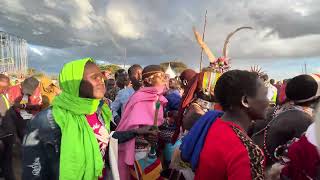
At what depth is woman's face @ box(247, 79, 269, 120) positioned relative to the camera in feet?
8.25

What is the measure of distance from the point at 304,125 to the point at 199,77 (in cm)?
115

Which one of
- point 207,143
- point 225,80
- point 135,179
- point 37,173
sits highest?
point 225,80

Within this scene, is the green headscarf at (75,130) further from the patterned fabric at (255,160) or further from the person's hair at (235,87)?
the patterned fabric at (255,160)

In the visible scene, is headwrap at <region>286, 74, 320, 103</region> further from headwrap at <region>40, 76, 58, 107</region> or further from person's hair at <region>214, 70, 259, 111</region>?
headwrap at <region>40, 76, 58, 107</region>

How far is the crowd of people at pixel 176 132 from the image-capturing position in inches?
90.4

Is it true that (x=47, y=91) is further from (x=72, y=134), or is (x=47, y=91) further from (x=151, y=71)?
(x=72, y=134)

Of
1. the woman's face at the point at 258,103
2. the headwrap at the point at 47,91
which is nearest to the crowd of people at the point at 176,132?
the woman's face at the point at 258,103

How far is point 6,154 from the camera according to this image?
5.76 m

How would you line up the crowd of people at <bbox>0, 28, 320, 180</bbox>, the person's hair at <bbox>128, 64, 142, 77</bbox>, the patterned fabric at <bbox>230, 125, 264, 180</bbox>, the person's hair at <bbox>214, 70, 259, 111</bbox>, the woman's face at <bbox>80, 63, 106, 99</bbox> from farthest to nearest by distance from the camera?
the person's hair at <bbox>128, 64, 142, 77</bbox> < the woman's face at <bbox>80, 63, 106, 99</bbox> < the person's hair at <bbox>214, 70, 259, 111</bbox> < the crowd of people at <bbox>0, 28, 320, 180</bbox> < the patterned fabric at <bbox>230, 125, 264, 180</bbox>

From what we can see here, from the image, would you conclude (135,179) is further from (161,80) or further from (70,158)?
(70,158)

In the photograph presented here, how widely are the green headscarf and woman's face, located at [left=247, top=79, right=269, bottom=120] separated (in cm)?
127

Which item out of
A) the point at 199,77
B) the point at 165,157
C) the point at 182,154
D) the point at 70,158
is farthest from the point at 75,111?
the point at 165,157

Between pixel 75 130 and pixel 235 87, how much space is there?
1262mm

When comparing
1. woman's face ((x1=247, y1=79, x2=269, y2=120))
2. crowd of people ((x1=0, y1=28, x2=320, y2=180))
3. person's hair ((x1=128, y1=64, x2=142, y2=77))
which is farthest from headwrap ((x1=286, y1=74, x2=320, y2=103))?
person's hair ((x1=128, y1=64, x2=142, y2=77))
